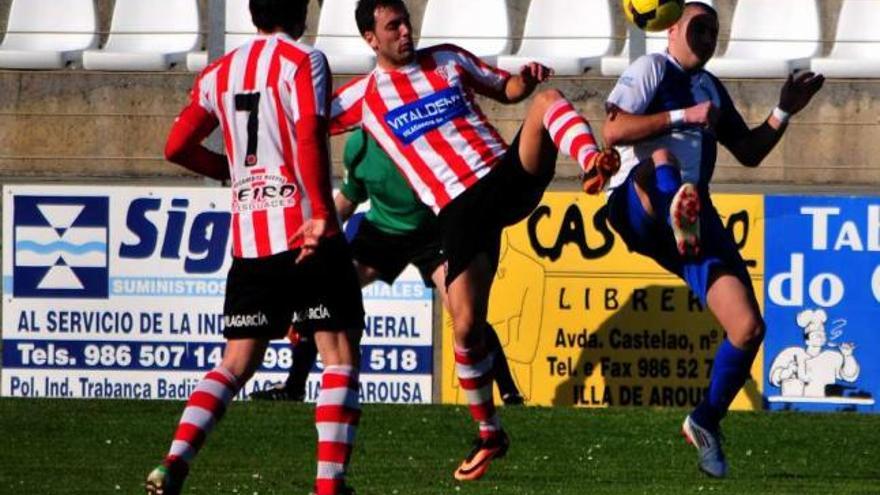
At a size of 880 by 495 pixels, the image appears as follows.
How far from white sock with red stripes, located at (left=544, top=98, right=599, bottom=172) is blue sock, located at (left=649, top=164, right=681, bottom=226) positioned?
0.59 meters

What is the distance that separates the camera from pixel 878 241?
39.1 ft

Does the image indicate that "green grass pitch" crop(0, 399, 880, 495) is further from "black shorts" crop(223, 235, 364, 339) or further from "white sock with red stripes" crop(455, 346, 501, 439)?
"black shorts" crop(223, 235, 364, 339)

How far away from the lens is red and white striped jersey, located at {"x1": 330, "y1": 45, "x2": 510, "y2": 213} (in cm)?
889

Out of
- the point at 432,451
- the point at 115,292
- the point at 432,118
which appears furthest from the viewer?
the point at 115,292

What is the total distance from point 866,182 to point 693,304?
4.42 feet

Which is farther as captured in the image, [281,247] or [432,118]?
[432,118]

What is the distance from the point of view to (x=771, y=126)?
8844mm

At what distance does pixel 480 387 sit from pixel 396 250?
5.99 feet

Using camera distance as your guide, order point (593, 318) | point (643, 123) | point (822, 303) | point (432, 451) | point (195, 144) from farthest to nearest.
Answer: point (593, 318) → point (822, 303) → point (432, 451) → point (643, 123) → point (195, 144)

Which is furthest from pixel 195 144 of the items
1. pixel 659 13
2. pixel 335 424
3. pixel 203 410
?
pixel 659 13

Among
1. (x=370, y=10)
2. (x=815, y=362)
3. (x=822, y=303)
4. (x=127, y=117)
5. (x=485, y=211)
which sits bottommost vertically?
(x=815, y=362)

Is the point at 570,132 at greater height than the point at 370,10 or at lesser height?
lesser

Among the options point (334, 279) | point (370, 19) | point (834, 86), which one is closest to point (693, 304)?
point (834, 86)

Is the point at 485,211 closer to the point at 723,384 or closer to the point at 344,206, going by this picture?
the point at 723,384
